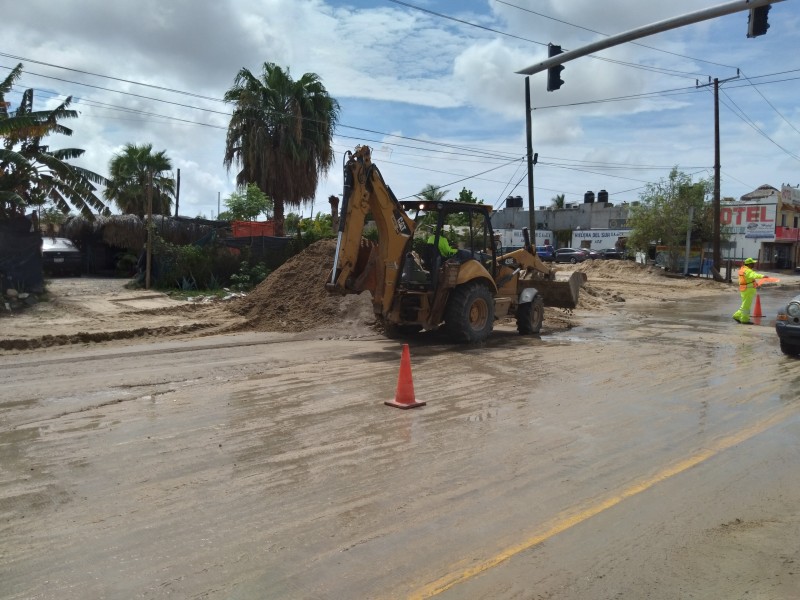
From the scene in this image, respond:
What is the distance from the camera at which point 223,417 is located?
24.1 feet

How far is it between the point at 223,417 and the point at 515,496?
11.6 ft

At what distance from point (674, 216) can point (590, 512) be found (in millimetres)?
39576

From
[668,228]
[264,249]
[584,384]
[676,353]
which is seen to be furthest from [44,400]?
[668,228]

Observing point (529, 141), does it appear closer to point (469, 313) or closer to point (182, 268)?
point (182, 268)

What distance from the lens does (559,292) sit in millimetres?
16250

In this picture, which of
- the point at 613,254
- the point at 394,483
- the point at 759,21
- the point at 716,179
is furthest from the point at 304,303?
the point at 613,254

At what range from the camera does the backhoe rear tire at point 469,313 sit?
12781 millimetres

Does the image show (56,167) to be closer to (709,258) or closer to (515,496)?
(515,496)

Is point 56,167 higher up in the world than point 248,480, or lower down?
higher up

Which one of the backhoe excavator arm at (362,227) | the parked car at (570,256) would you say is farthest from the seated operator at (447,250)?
the parked car at (570,256)

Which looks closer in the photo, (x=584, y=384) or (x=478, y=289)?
(x=584, y=384)

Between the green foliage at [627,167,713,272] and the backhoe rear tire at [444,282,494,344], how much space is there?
102 feet

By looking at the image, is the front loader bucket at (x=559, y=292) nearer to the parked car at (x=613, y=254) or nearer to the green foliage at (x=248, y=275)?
the green foliage at (x=248, y=275)

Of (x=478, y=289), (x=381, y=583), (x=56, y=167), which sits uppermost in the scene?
(x=56, y=167)
